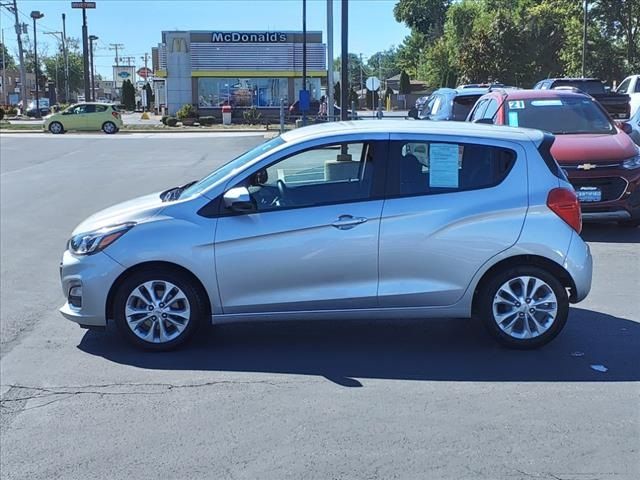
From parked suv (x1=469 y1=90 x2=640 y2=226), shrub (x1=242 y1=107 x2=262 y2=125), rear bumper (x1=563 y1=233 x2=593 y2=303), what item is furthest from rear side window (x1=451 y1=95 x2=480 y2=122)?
shrub (x1=242 y1=107 x2=262 y2=125)

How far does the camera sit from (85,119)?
38.5 meters

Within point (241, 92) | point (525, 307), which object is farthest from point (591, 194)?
point (241, 92)

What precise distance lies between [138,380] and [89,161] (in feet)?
60.1

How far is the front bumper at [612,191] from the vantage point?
9477 mm

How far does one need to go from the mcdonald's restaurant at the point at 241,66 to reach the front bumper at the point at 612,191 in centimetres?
4221

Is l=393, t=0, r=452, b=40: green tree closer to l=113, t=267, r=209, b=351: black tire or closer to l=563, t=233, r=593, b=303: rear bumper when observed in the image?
l=563, t=233, r=593, b=303: rear bumper

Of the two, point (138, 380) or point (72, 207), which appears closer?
point (138, 380)

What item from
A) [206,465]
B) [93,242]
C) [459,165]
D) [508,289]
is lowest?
[206,465]

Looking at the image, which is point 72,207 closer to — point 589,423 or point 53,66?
point 589,423

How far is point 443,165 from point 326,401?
6.41 feet

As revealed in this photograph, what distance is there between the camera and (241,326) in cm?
624

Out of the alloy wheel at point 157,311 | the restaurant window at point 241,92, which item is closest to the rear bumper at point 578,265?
the alloy wheel at point 157,311

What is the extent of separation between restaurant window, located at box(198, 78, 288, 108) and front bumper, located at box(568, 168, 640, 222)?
1702 inches

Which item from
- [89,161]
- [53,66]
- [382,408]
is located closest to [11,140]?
[89,161]
